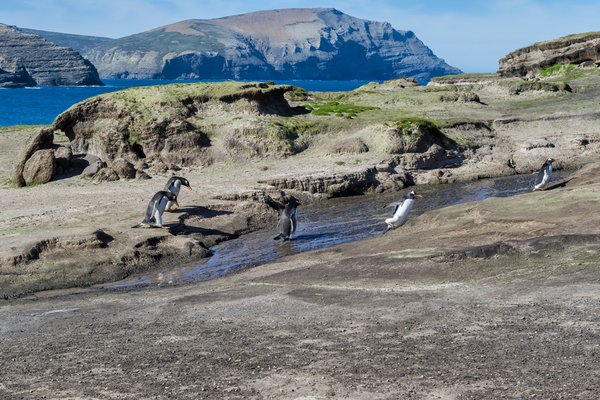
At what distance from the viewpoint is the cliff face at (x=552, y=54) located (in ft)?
239

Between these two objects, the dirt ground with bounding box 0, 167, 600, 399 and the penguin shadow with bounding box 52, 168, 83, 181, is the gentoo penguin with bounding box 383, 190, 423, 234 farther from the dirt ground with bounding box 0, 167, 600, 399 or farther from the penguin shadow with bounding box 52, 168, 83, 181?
the penguin shadow with bounding box 52, 168, 83, 181

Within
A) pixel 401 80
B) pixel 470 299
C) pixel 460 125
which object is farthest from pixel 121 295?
pixel 401 80

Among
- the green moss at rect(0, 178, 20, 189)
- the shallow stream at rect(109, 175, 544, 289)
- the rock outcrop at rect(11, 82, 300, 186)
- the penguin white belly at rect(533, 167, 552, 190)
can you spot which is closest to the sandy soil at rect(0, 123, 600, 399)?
the shallow stream at rect(109, 175, 544, 289)

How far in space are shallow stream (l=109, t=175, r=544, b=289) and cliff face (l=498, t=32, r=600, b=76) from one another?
40.4 meters

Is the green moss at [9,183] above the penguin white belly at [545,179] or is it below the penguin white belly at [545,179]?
above

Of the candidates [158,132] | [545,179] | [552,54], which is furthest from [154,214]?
[552,54]

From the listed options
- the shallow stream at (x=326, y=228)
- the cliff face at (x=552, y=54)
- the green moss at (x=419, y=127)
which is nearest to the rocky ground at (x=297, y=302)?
the shallow stream at (x=326, y=228)

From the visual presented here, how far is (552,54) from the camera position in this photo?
7750cm

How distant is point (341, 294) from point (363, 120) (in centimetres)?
2620

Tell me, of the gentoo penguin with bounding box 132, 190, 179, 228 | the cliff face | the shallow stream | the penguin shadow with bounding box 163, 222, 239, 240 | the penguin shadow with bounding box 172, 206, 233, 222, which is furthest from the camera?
the cliff face

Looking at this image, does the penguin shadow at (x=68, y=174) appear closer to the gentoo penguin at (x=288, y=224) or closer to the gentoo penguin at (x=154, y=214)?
the gentoo penguin at (x=154, y=214)

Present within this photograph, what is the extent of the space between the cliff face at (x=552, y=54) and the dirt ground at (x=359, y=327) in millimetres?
57100

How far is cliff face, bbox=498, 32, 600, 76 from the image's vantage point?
72.9m

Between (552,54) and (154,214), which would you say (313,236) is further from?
(552,54)
